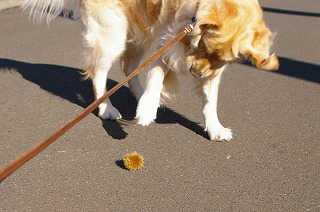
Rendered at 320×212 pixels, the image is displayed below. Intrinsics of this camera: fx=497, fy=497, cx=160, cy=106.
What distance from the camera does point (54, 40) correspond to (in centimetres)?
808

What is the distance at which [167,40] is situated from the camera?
3910 mm

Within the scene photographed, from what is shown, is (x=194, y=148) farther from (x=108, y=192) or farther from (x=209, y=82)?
(x=108, y=192)

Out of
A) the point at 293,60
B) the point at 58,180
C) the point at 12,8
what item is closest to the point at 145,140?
the point at 58,180

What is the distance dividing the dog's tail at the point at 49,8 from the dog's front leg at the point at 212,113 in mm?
1631

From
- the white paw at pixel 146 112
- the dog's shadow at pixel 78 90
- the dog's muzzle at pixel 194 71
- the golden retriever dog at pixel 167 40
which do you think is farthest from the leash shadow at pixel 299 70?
Answer: the white paw at pixel 146 112

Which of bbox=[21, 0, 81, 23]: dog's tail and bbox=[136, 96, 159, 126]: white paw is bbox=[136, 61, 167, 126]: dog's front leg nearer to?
bbox=[136, 96, 159, 126]: white paw

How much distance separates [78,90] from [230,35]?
104 inches

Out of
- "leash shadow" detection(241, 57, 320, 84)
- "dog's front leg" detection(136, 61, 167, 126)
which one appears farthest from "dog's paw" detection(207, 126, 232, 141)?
"leash shadow" detection(241, 57, 320, 84)

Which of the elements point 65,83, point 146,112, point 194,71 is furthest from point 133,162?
point 65,83

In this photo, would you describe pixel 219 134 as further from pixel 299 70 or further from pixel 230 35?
pixel 299 70

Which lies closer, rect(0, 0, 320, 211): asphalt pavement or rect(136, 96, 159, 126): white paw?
rect(0, 0, 320, 211): asphalt pavement

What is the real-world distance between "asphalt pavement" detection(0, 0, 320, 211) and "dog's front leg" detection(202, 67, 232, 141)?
81 mm

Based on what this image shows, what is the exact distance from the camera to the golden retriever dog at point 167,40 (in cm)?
347

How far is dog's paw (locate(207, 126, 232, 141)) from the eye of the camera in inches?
169
